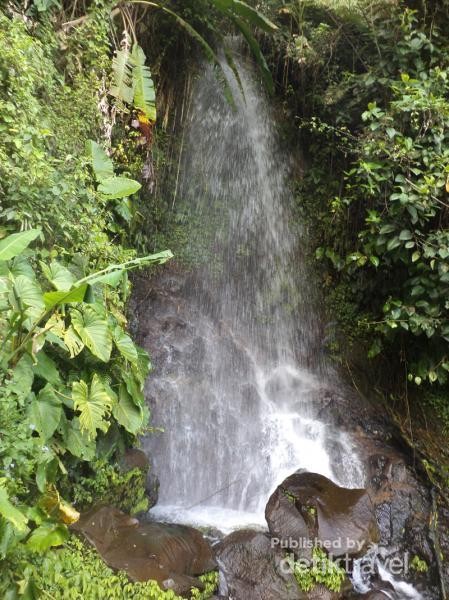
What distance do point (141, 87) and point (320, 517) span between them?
17.2ft

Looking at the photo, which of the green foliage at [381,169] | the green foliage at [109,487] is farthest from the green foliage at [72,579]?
the green foliage at [381,169]

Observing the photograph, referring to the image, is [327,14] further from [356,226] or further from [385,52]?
[356,226]

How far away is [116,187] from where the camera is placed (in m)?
4.53

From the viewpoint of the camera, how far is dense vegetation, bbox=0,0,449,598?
9.48 feet

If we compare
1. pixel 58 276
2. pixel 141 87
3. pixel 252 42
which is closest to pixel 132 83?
pixel 141 87

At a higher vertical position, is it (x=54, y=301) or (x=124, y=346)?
(x=54, y=301)

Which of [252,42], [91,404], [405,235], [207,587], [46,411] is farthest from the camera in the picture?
[252,42]

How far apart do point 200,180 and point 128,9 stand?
8.82ft

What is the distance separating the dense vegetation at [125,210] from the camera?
9.48 ft

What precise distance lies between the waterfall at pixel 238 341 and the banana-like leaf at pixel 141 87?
2.17 meters

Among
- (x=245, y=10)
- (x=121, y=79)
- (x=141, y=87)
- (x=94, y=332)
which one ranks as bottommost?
(x=94, y=332)

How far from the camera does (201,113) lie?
8102mm

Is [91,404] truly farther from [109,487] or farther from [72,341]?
[109,487]

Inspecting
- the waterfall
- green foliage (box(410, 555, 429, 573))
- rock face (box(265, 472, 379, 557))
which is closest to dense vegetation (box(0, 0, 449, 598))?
the waterfall
